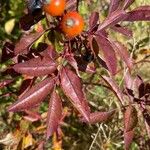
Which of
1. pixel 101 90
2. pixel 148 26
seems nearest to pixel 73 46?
pixel 101 90

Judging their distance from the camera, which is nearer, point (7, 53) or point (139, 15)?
point (139, 15)

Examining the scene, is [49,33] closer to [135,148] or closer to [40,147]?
[40,147]

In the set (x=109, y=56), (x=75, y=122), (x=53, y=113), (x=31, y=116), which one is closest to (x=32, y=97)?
(x=53, y=113)

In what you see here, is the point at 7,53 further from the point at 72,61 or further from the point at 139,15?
the point at 139,15

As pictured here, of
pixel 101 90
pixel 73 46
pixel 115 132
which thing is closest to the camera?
pixel 73 46

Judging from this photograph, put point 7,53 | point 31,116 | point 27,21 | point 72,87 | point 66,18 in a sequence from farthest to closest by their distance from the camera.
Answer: point 31,116 → point 7,53 → point 27,21 → point 72,87 → point 66,18

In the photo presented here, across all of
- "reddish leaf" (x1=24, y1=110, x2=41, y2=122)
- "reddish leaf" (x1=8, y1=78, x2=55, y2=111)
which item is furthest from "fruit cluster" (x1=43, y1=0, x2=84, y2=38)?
"reddish leaf" (x1=24, y1=110, x2=41, y2=122)

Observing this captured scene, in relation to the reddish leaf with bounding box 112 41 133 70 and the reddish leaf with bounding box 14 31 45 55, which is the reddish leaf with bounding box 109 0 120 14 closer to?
the reddish leaf with bounding box 112 41 133 70
